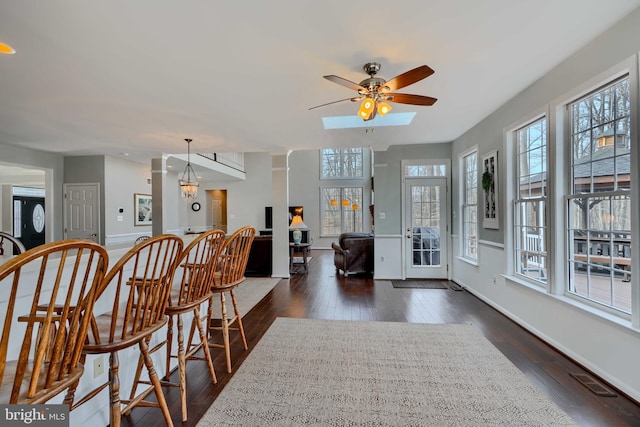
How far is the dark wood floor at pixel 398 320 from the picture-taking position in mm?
1844

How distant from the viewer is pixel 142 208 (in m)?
7.25

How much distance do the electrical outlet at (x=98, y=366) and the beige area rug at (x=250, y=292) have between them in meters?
1.83

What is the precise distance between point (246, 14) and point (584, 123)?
9.40 ft

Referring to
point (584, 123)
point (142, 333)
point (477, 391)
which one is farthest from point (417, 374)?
point (584, 123)

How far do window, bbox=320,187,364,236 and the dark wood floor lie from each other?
15.1 ft

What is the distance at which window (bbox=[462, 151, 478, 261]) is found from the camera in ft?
15.2

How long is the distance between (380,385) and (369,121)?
3.33 m

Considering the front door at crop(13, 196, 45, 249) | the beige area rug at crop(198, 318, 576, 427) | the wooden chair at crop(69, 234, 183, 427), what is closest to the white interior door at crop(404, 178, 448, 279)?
the beige area rug at crop(198, 318, 576, 427)

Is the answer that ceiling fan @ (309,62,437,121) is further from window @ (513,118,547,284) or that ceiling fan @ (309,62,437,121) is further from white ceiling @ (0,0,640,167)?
window @ (513,118,547,284)

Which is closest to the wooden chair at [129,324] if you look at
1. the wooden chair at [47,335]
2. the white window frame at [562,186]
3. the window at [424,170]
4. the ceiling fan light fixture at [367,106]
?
the wooden chair at [47,335]

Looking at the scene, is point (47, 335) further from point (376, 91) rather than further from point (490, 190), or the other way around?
point (490, 190)

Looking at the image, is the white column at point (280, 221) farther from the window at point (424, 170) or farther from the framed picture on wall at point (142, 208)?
the framed picture on wall at point (142, 208)

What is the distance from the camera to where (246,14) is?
1.89 metres

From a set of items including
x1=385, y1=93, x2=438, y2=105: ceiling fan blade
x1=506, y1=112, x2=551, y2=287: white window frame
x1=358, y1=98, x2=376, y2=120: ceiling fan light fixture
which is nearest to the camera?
x1=358, y1=98, x2=376, y2=120: ceiling fan light fixture
